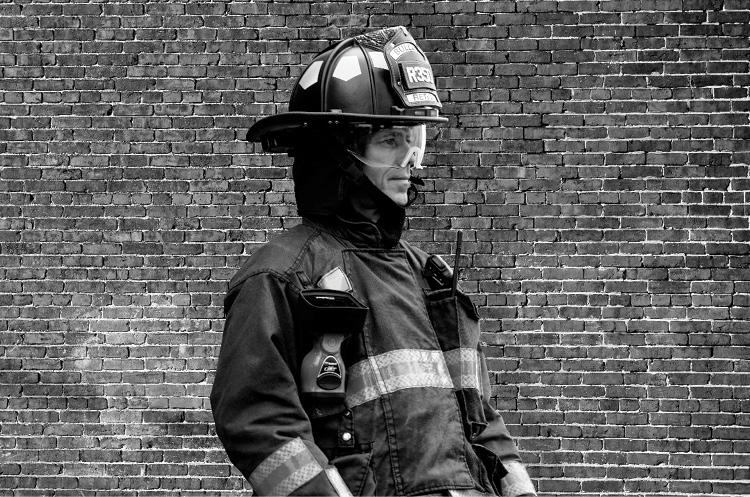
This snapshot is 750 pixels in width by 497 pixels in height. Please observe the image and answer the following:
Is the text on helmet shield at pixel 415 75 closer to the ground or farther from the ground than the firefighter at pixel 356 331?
farther from the ground

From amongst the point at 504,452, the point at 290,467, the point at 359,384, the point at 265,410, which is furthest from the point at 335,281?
the point at 504,452

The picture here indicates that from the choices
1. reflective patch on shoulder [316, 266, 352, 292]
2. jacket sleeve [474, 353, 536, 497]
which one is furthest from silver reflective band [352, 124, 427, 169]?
jacket sleeve [474, 353, 536, 497]

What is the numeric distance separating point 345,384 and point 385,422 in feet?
0.46

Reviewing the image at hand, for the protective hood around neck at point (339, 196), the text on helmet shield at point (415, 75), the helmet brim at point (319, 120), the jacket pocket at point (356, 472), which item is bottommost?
the jacket pocket at point (356, 472)

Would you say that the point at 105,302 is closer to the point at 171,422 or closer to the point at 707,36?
the point at 171,422

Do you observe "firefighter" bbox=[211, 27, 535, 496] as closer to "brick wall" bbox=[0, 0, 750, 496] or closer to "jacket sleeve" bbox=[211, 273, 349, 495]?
"jacket sleeve" bbox=[211, 273, 349, 495]

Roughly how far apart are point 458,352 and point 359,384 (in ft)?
1.23

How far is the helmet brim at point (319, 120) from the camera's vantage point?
2393mm

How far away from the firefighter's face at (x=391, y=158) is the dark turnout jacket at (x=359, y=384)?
5.0 inches

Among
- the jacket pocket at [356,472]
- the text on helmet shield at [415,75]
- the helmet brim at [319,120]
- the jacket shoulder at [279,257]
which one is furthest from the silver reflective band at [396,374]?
the text on helmet shield at [415,75]

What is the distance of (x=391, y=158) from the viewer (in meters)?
A: 2.51

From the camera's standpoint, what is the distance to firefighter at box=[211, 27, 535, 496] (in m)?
2.09

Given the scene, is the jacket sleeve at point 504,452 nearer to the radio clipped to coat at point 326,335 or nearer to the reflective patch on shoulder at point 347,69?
the radio clipped to coat at point 326,335

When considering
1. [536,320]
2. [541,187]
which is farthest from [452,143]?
[536,320]
